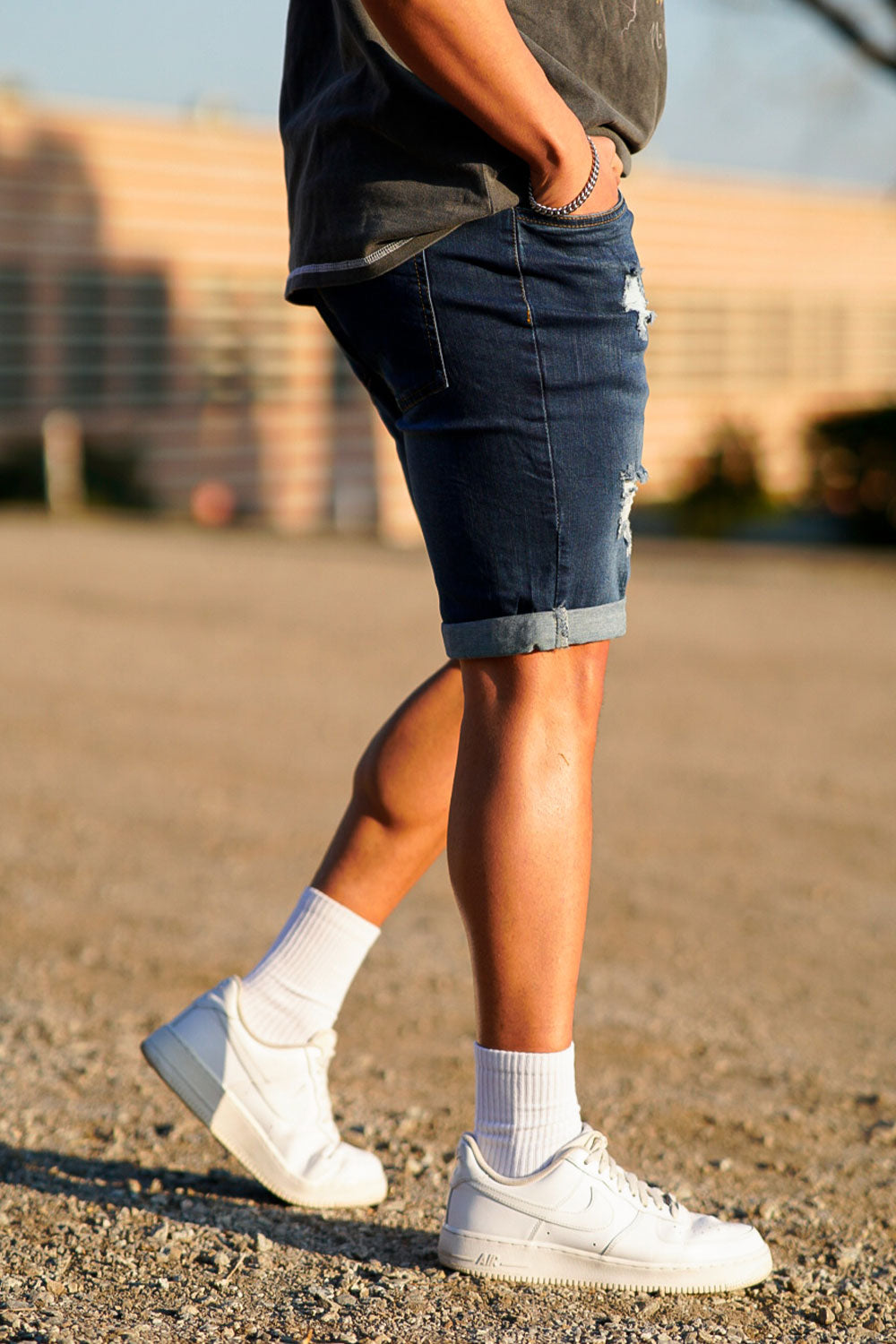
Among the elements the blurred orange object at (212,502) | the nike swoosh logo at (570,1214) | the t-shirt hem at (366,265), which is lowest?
the blurred orange object at (212,502)

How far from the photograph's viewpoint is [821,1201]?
2100mm

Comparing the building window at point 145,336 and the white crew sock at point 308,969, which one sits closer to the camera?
the white crew sock at point 308,969

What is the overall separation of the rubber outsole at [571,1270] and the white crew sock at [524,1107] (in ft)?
0.30

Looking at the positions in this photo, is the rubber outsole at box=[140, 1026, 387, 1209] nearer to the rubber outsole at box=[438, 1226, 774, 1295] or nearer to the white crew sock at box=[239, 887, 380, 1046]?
the white crew sock at box=[239, 887, 380, 1046]

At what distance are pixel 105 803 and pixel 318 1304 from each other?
9.80ft

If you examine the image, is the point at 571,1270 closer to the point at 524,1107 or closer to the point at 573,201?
the point at 524,1107

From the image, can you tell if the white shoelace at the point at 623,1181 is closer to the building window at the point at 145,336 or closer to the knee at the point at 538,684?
the knee at the point at 538,684

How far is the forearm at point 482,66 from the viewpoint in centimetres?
158

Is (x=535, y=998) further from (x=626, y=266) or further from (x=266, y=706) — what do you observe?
(x=266, y=706)

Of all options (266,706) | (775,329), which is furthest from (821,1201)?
(775,329)

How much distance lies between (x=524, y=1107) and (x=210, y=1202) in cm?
54

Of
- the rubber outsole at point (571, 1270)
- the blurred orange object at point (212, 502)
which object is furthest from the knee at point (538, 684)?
the blurred orange object at point (212, 502)

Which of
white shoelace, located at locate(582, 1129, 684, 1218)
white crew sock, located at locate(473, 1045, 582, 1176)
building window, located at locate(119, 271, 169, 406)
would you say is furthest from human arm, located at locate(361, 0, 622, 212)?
building window, located at locate(119, 271, 169, 406)

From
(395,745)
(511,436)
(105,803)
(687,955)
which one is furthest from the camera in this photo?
(105,803)
